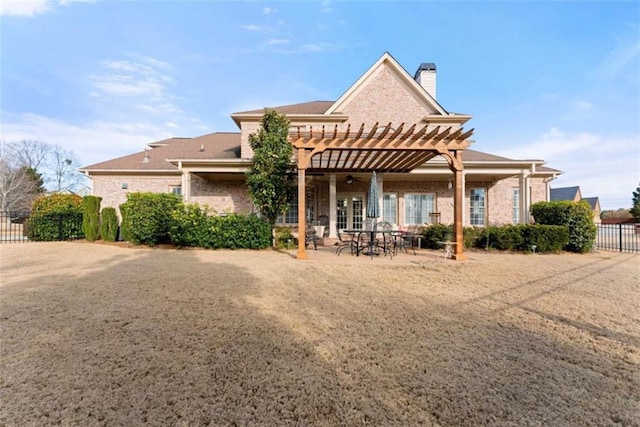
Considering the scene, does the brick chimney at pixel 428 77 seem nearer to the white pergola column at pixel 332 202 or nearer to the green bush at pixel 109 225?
the white pergola column at pixel 332 202

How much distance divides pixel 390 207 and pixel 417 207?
1397 millimetres

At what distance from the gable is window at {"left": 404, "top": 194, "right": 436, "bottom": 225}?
3.83 metres

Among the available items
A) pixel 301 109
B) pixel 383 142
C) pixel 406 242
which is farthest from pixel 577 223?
pixel 301 109

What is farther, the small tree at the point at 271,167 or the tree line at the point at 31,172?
the tree line at the point at 31,172

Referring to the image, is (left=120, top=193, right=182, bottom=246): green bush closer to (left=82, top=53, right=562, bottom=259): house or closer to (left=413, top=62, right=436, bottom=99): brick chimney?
(left=82, top=53, right=562, bottom=259): house

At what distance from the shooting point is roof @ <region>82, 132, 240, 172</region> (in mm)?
15383

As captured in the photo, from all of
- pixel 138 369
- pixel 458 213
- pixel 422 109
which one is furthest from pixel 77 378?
pixel 422 109

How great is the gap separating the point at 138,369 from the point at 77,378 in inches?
18.0

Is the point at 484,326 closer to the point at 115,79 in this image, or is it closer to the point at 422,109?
the point at 422,109

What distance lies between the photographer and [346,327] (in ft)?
12.2

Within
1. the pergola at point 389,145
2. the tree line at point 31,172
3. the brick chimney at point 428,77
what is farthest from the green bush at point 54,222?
the tree line at point 31,172

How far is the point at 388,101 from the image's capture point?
586 inches

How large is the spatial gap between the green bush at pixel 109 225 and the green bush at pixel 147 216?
211 centimetres

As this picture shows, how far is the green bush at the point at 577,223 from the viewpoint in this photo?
1062 centimetres
